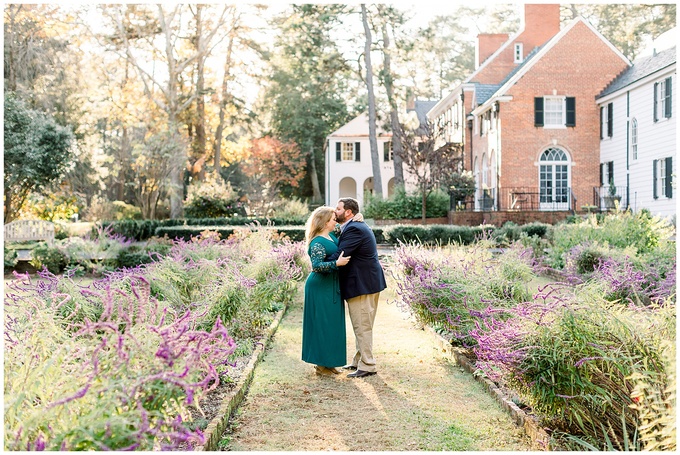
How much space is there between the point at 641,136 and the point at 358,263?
79.4ft

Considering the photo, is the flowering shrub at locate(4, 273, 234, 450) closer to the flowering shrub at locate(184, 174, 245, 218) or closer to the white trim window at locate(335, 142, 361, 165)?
the flowering shrub at locate(184, 174, 245, 218)

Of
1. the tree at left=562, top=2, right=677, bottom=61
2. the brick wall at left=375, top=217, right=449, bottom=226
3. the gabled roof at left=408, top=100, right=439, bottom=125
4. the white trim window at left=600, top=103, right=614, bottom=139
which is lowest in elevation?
the brick wall at left=375, top=217, right=449, bottom=226

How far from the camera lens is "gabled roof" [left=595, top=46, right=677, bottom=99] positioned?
26.5 meters

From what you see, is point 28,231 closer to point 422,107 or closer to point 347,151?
point 347,151

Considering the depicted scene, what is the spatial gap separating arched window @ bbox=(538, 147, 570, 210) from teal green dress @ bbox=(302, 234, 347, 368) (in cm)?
2566

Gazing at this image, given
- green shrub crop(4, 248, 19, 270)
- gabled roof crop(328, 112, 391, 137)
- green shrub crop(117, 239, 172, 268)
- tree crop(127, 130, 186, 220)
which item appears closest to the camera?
green shrub crop(117, 239, 172, 268)

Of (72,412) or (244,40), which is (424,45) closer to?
(244,40)

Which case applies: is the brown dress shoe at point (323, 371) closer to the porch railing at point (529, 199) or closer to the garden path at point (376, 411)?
the garden path at point (376, 411)

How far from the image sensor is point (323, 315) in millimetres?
7312

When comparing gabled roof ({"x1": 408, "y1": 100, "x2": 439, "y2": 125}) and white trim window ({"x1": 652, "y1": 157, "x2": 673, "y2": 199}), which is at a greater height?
gabled roof ({"x1": 408, "y1": 100, "x2": 439, "y2": 125})

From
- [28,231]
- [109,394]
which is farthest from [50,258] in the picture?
[109,394]

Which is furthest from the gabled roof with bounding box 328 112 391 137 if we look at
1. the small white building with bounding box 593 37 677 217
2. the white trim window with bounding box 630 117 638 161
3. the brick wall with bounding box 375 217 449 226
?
the white trim window with bounding box 630 117 638 161

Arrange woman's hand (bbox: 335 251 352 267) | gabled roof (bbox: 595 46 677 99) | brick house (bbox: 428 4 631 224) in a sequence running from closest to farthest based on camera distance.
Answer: woman's hand (bbox: 335 251 352 267) → gabled roof (bbox: 595 46 677 99) → brick house (bbox: 428 4 631 224)

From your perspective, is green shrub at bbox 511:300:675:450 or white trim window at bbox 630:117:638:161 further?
white trim window at bbox 630:117:638:161
